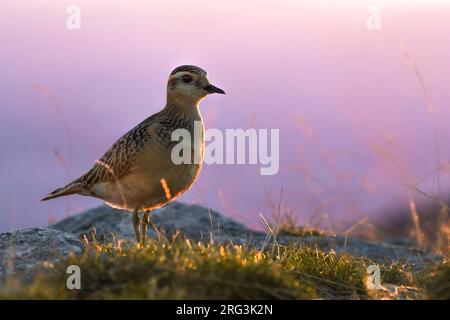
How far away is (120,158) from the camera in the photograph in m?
10.1

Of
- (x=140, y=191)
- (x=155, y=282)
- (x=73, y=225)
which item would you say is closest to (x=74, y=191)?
(x=140, y=191)

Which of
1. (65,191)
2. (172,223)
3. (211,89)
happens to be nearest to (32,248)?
(65,191)

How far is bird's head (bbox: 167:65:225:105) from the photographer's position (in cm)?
1027

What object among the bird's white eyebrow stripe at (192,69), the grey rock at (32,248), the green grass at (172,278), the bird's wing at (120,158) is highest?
the bird's white eyebrow stripe at (192,69)

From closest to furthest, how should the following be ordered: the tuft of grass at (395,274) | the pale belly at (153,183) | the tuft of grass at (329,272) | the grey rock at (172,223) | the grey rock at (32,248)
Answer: the tuft of grass at (329,272) < the grey rock at (32,248) < the tuft of grass at (395,274) < the pale belly at (153,183) < the grey rock at (172,223)

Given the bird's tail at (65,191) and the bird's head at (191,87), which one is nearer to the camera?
the bird's head at (191,87)

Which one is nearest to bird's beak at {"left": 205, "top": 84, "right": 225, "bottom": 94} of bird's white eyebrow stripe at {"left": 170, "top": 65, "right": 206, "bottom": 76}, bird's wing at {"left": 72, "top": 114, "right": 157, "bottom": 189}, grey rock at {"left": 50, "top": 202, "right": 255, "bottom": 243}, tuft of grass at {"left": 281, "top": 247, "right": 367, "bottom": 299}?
bird's white eyebrow stripe at {"left": 170, "top": 65, "right": 206, "bottom": 76}

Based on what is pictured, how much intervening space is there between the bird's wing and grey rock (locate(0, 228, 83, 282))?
1221mm

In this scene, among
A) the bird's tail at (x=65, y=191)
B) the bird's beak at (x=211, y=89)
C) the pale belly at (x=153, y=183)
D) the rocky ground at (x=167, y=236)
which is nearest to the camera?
the rocky ground at (x=167, y=236)

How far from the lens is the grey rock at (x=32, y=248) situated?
793 centimetres

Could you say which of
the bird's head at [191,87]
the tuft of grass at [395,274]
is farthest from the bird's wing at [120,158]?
the tuft of grass at [395,274]

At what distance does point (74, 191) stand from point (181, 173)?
2.22m

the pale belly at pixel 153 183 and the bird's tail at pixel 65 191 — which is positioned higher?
the pale belly at pixel 153 183

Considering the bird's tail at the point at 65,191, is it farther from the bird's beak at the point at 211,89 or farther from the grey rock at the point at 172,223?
the bird's beak at the point at 211,89
